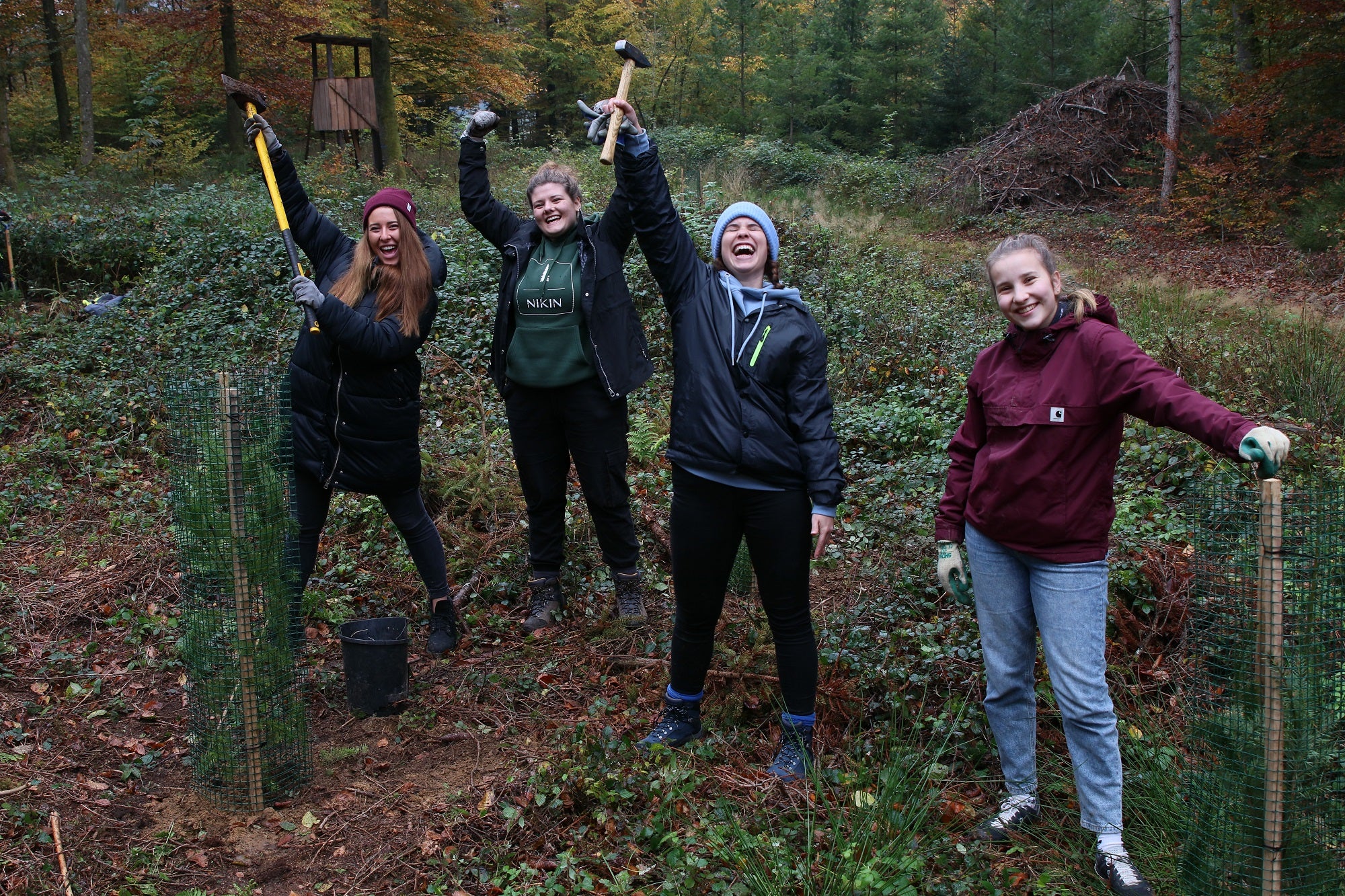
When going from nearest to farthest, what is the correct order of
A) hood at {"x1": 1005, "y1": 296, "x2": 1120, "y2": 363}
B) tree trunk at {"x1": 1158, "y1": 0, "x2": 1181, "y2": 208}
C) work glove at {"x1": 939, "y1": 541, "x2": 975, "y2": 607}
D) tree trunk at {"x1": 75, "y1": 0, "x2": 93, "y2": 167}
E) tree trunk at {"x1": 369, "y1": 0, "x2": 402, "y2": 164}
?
1. hood at {"x1": 1005, "y1": 296, "x2": 1120, "y2": 363}
2. work glove at {"x1": 939, "y1": 541, "x2": 975, "y2": 607}
3. tree trunk at {"x1": 369, "y1": 0, "x2": 402, "y2": 164}
4. tree trunk at {"x1": 1158, "y1": 0, "x2": 1181, "y2": 208}
5. tree trunk at {"x1": 75, "y1": 0, "x2": 93, "y2": 167}

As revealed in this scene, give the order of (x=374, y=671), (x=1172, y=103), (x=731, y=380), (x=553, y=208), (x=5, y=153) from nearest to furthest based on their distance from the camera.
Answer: (x=731, y=380) < (x=374, y=671) < (x=553, y=208) < (x=5, y=153) < (x=1172, y=103)

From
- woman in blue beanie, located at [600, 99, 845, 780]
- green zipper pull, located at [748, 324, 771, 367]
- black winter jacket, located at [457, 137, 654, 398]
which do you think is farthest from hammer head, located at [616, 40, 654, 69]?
green zipper pull, located at [748, 324, 771, 367]

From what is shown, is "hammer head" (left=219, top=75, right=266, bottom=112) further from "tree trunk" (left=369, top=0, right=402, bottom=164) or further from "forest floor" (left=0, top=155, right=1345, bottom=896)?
"tree trunk" (left=369, top=0, right=402, bottom=164)

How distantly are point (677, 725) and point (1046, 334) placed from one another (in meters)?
1.83

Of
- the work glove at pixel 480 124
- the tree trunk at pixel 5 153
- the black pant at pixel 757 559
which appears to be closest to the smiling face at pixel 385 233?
the work glove at pixel 480 124

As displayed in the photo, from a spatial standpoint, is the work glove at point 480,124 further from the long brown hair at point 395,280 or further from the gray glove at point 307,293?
the gray glove at point 307,293

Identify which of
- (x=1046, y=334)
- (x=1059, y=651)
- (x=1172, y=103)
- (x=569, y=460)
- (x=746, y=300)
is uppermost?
(x=1172, y=103)

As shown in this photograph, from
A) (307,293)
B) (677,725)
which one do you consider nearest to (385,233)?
(307,293)

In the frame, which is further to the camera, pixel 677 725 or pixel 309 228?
pixel 309 228

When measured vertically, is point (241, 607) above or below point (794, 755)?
above

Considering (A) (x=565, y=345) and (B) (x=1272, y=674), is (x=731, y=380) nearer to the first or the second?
(A) (x=565, y=345)

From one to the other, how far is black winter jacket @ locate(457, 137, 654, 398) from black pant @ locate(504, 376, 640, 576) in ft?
0.41

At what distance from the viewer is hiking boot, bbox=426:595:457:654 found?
14.2ft

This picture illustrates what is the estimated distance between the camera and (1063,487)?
257cm
